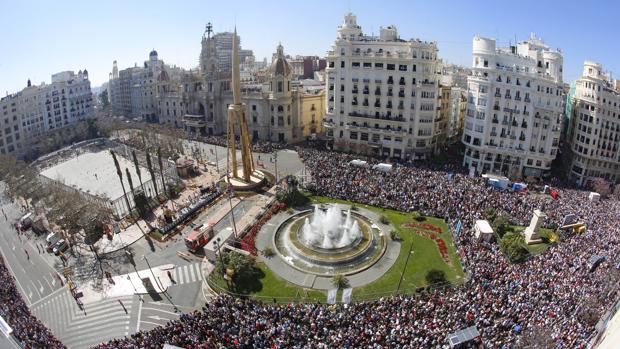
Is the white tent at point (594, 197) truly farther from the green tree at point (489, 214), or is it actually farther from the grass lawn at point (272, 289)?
the grass lawn at point (272, 289)

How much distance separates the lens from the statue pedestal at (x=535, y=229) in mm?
51834

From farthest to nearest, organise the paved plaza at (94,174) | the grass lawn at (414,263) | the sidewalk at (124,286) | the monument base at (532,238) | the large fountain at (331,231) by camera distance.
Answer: the paved plaza at (94,174) → the large fountain at (331,231) → the monument base at (532,238) → the sidewalk at (124,286) → the grass lawn at (414,263)

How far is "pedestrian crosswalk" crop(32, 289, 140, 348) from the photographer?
41250 millimetres

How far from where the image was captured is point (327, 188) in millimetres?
69938

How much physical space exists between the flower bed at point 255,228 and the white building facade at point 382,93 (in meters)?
31.8

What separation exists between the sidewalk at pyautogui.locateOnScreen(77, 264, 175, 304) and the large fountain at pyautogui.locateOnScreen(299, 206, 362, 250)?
17805mm

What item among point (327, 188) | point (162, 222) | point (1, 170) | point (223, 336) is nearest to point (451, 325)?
point (223, 336)

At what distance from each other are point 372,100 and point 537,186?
35.9m

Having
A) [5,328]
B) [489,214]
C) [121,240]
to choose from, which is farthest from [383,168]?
[5,328]

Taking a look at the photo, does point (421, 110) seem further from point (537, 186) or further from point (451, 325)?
point (451, 325)

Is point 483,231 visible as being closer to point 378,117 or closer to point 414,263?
point 414,263

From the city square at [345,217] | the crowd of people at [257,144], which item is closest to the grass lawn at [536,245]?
the city square at [345,217]

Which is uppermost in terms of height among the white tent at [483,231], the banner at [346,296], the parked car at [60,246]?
the white tent at [483,231]

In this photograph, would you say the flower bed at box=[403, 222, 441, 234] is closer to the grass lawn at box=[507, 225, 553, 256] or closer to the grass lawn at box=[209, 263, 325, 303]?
the grass lawn at box=[507, 225, 553, 256]
